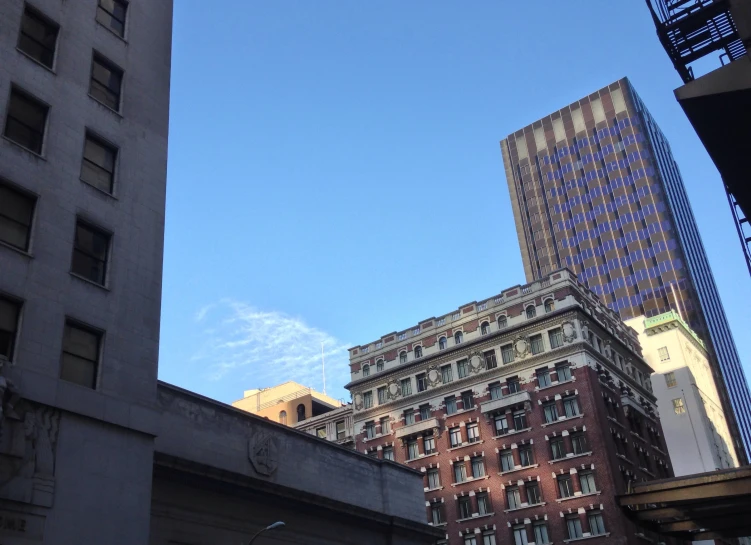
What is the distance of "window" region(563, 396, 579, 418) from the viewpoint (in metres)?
65.2

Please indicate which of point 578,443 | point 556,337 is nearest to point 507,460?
point 578,443

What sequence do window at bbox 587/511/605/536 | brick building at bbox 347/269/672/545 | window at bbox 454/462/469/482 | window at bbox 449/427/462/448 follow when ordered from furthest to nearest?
window at bbox 449/427/462/448 → window at bbox 454/462/469/482 → brick building at bbox 347/269/672/545 → window at bbox 587/511/605/536

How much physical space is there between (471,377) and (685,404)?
158 ft

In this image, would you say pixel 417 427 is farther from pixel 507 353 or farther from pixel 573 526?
pixel 573 526

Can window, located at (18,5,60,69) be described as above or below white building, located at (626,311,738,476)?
below

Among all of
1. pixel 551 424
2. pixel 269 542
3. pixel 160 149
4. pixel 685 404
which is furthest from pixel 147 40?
pixel 685 404

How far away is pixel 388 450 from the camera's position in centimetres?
7512

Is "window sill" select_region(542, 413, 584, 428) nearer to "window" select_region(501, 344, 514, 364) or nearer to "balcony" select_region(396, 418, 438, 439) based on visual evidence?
"window" select_region(501, 344, 514, 364)

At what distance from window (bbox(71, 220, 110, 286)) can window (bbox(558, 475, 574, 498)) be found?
47.7 metres

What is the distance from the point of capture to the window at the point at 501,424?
68.4m

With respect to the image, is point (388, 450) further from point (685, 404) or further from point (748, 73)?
point (748, 73)

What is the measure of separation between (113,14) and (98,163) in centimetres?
749

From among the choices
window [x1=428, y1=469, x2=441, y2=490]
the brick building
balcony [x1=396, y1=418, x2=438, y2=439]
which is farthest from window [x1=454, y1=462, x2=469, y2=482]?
balcony [x1=396, y1=418, x2=438, y2=439]

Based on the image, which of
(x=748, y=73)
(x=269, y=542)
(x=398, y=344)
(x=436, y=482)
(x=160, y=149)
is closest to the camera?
(x=748, y=73)
